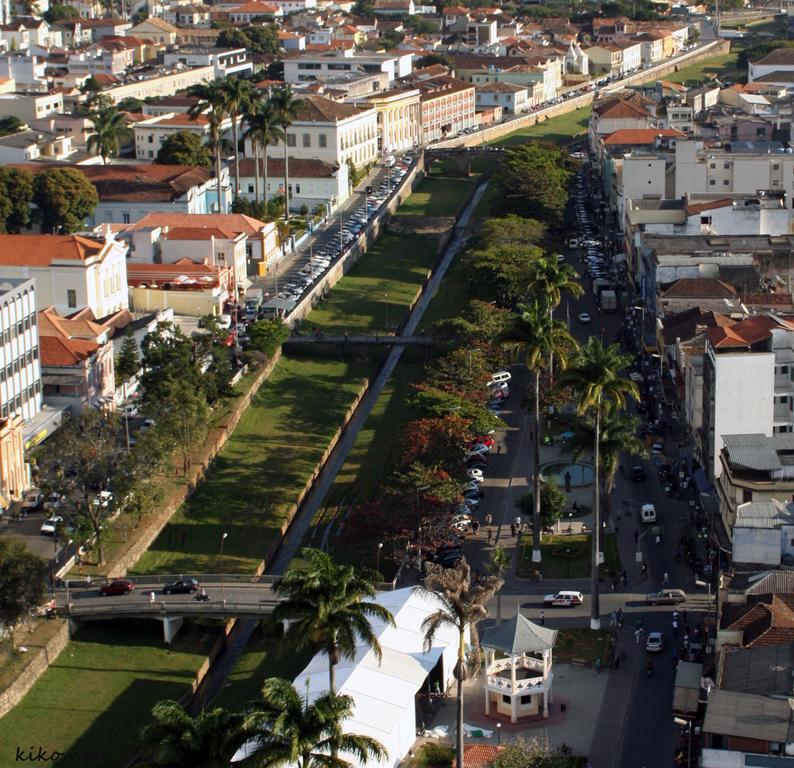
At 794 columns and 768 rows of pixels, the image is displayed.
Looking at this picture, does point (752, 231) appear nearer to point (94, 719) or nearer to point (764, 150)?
point (764, 150)

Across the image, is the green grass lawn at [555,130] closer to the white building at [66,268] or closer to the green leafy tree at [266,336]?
the green leafy tree at [266,336]

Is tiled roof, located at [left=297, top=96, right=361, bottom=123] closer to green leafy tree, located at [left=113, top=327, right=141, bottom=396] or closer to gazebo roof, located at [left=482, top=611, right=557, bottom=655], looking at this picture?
green leafy tree, located at [left=113, top=327, right=141, bottom=396]

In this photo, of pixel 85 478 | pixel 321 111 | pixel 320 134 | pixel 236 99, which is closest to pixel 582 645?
pixel 85 478

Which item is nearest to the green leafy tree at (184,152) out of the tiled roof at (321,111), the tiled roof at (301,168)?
the tiled roof at (301,168)

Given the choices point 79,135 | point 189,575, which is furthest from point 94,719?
point 79,135

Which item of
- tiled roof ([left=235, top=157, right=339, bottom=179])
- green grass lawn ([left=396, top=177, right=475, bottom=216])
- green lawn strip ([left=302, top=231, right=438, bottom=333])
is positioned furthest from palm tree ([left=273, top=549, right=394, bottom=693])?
green grass lawn ([left=396, top=177, right=475, bottom=216])
